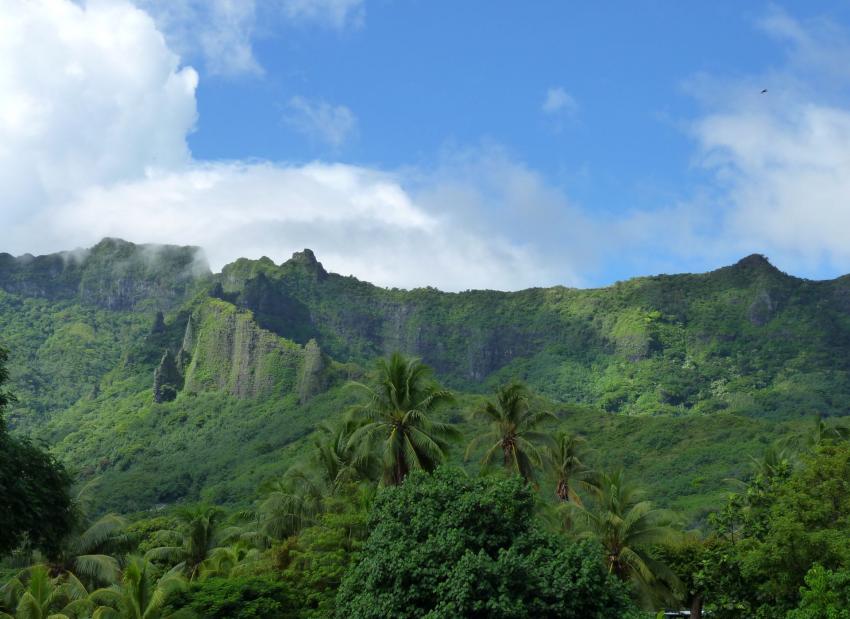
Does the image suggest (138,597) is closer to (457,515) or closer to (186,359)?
(457,515)

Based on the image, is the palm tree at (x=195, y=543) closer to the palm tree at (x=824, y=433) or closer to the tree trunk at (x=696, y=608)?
the tree trunk at (x=696, y=608)

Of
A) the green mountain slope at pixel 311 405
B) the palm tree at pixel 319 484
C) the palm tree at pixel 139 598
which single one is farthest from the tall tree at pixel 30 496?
the green mountain slope at pixel 311 405

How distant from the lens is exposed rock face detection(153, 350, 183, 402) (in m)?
172

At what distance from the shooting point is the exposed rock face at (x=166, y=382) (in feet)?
566

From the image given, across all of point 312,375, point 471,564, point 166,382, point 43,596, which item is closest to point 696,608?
point 471,564

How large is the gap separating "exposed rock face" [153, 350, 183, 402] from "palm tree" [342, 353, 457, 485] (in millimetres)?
142289

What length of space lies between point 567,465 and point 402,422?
1327 cm

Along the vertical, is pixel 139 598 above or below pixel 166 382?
below

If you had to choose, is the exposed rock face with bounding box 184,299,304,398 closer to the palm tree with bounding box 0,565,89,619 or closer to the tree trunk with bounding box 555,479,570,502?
the tree trunk with bounding box 555,479,570,502

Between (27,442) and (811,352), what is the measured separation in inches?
6930

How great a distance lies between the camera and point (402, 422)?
36281 mm

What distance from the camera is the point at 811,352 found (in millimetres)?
181875

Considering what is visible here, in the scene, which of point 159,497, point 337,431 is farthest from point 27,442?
point 159,497

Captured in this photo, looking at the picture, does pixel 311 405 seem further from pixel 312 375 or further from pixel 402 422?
pixel 402 422
